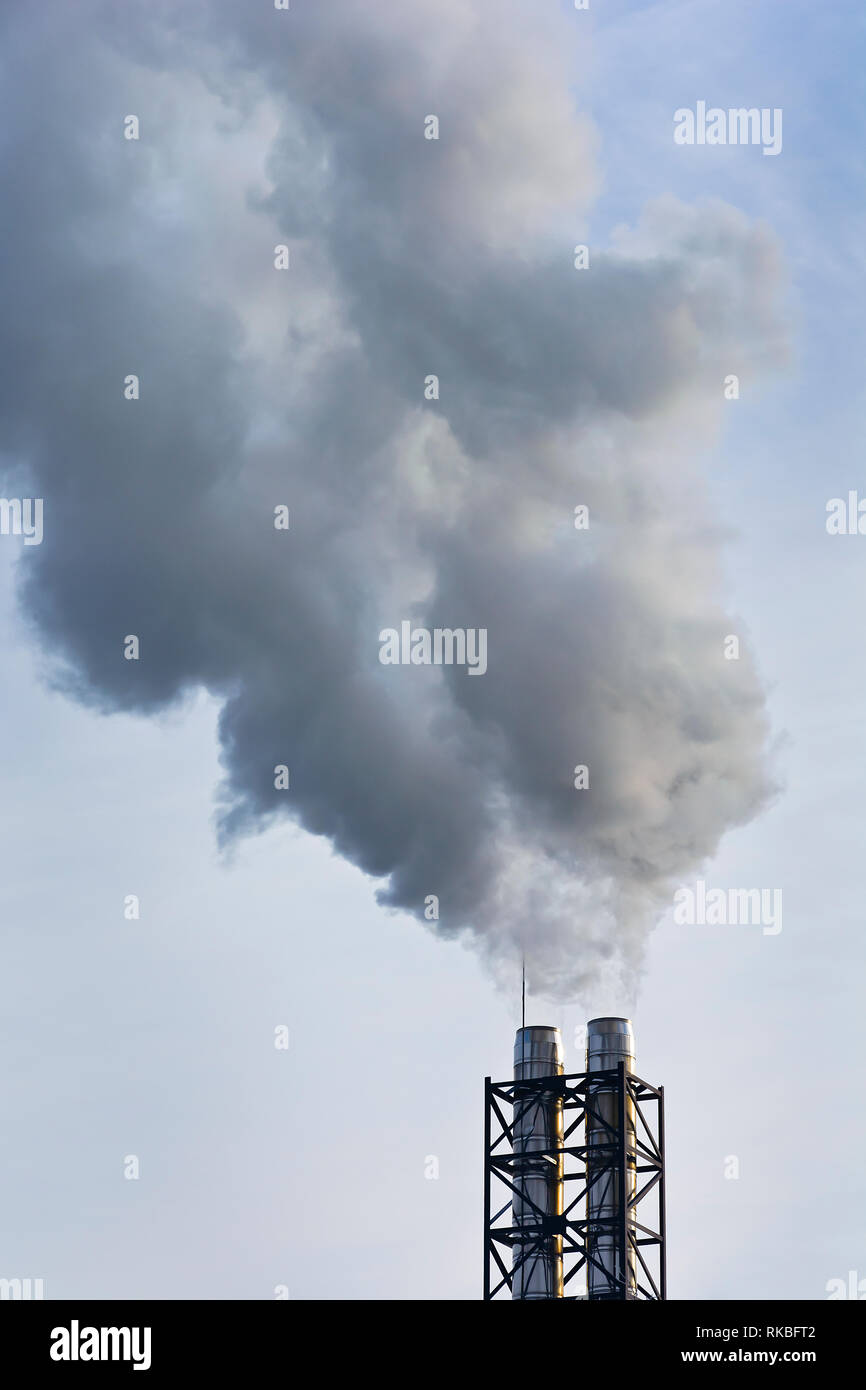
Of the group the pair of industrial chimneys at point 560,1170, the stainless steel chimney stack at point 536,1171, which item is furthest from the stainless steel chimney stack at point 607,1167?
the stainless steel chimney stack at point 536,1171

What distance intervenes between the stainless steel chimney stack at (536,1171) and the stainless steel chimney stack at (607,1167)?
1.17 metres

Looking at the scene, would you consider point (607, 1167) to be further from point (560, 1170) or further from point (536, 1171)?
Result: point (536, 1171)

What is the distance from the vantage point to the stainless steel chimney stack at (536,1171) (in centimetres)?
6850

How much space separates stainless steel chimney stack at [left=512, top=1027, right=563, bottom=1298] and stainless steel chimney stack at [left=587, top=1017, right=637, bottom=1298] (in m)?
1.17

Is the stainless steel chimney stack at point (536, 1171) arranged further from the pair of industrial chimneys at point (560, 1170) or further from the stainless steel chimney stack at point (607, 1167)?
the stainless steel chimney stack at point (607, 1167)

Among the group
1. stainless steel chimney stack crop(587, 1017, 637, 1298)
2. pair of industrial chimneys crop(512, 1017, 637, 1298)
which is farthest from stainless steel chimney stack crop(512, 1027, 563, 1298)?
stainless steel chimney stack crop(587, 1017, 637, 1298)

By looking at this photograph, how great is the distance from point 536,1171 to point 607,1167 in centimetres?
247

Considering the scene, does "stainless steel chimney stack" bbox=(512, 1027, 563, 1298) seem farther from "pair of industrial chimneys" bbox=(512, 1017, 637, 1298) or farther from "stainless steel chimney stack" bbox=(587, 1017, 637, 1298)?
"stainless steel chimney stack" bbox=(587, 1017, 637, 1298)

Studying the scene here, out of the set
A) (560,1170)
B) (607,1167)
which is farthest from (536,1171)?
(607,1167)
